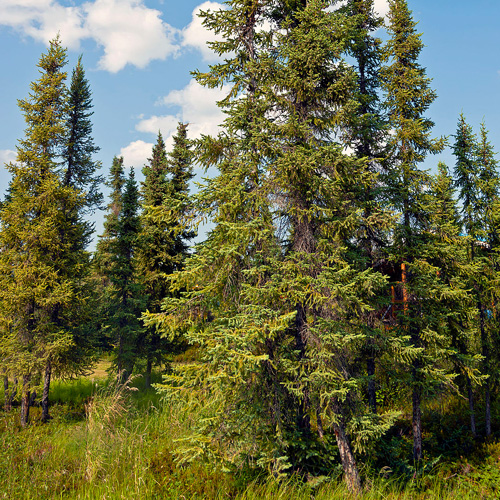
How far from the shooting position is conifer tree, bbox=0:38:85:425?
49.7ft

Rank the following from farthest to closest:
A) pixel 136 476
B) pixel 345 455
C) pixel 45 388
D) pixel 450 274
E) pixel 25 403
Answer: pixel 45 388 → pixel 25 403 → pixel 450 274 → pixel 345 455 → pixel 136 476

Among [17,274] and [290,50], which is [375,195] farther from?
[17,274]

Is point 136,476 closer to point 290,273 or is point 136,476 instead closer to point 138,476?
point 138,476

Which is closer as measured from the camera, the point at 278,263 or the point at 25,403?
the point at 278,263

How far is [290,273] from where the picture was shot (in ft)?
25.8

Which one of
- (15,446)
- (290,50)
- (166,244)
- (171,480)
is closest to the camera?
(171,480)

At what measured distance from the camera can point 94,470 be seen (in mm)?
6598

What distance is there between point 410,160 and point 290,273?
8465 millimetres

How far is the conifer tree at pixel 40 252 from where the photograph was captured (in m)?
15.1

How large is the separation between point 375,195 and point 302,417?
7.75m

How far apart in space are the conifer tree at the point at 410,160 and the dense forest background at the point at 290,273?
0.08 metres

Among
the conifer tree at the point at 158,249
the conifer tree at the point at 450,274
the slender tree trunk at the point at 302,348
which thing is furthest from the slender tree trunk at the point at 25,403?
the conifer tree at the point at 450,274

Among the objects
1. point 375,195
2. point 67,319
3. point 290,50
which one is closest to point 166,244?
point 67,319

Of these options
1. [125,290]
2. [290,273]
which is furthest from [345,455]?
[125,290]
